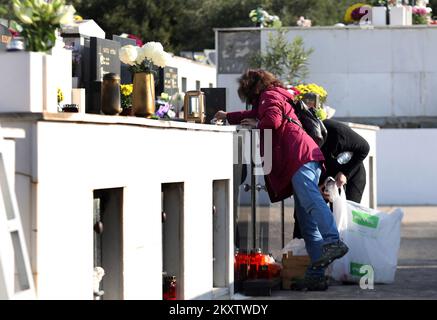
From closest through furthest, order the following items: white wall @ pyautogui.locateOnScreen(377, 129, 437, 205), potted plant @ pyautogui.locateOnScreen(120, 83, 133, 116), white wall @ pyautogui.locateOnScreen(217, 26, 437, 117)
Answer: potted plant @ pyautogui.locateOnScreen(120, 83, 133, 116), white wall @ pyautogui.locateOnScreen(377, 129, 437, 205), white wall @ pyautogui.locateOnScreen(217, 26, 437, 117)

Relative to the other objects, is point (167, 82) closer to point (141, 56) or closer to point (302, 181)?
point (141, 56)

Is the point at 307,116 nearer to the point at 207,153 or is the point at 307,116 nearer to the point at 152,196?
the point at 207,153

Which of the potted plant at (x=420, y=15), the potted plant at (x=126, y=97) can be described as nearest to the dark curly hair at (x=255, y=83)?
the potted plant at (x=126, y=97)

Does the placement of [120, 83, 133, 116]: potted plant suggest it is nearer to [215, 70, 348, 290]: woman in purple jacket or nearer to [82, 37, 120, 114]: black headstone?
[82, 37, 120, 114]: black headstone

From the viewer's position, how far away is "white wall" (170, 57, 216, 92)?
3800 cm

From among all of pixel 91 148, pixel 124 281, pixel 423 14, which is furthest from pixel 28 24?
pixel 423 14

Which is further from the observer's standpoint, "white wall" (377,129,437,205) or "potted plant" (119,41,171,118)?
"white wall" (377,129,437,205)

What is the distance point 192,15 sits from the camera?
6406cm

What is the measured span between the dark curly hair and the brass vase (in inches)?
75.5

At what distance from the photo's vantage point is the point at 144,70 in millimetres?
9672

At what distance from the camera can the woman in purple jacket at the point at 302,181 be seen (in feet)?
34.6

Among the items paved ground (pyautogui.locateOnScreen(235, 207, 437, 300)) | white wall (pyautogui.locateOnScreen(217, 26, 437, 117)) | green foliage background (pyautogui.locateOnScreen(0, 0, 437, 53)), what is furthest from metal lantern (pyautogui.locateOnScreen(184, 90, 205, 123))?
green foliage background (pyautogui.locateOnScreen(0, 0, 437, 53))

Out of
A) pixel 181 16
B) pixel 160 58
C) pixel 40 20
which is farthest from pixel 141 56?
pixel 181 16

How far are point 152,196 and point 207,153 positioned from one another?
1334 mm
